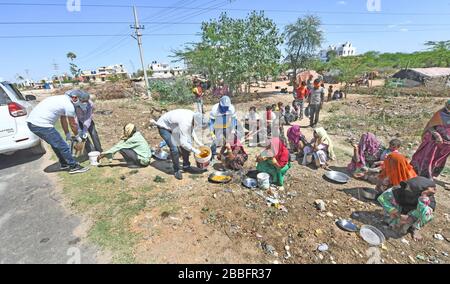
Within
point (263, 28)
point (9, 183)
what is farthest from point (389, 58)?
point (9, 183)

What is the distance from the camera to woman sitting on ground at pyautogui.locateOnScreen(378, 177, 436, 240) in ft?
8.38

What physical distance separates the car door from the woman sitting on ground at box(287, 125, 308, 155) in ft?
20.2

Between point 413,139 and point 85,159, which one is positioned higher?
point 85,159

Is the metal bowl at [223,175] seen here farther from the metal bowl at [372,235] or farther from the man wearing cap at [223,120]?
the metal bowl at [372,235]

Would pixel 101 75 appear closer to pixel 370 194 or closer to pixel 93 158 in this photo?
pixel 93 158

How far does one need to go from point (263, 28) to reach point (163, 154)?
12.4 m

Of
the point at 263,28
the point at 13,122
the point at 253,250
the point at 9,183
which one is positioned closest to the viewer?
the point at 253,250

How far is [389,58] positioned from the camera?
39.5 m

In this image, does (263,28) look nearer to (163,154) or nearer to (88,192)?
(163,154)

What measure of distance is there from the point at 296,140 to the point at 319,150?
76 cm

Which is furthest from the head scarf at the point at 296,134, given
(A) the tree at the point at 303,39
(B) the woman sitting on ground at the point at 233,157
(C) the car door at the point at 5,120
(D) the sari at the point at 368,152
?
(A) the tree at the point at 303,39

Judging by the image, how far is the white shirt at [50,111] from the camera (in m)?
3.77

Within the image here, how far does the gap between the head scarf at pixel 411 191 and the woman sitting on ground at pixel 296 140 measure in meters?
2.49

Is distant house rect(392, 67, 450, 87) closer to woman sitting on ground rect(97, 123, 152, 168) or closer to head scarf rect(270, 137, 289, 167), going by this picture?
head scarf rect(270, 137, 289, 167)
